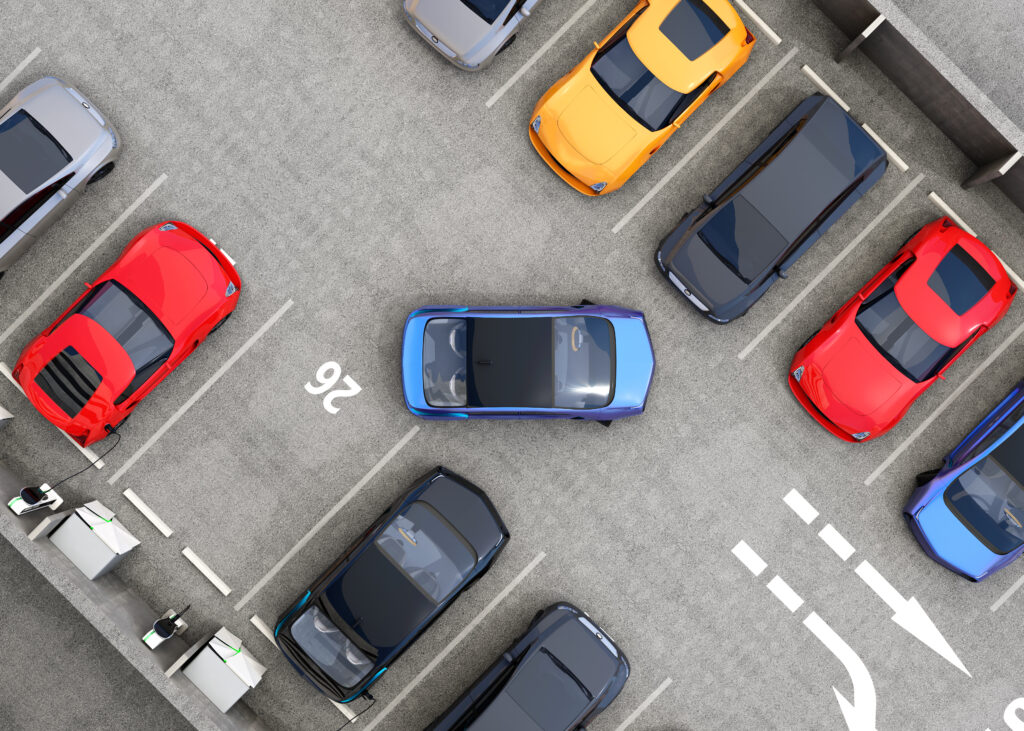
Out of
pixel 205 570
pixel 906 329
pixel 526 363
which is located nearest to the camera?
pixel 526 363

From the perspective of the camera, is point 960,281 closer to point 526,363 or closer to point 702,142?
point 702,142

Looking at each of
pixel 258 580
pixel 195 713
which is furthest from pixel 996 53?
pixel 195 713

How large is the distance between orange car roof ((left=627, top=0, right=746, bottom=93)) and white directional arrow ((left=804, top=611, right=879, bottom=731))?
284 inches

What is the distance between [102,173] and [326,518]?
5.25m

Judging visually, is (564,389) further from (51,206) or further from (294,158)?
(51,206)

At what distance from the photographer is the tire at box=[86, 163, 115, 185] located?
8.24m

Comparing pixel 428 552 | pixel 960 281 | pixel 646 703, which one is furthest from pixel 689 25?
pixel 646 703

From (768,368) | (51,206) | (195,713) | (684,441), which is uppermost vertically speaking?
(768,368)

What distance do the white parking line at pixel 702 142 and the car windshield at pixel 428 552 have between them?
4.37m

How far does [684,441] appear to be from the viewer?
27.7ft

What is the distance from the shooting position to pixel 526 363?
766 cm

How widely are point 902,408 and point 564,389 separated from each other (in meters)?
4.11

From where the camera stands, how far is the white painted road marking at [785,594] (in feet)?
27.5

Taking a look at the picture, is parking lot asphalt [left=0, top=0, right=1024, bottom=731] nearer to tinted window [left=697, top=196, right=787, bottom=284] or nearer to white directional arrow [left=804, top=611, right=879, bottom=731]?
white directional arrow [left=804, top=611, right=879, bottom=731]
